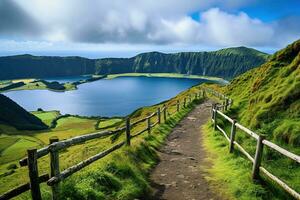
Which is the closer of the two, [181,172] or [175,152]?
[181,172]

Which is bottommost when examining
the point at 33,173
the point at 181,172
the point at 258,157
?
the point at 181,172

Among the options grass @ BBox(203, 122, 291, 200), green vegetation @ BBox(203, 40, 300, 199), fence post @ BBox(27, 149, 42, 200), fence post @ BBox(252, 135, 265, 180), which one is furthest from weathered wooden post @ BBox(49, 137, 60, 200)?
fence post @ BBox(252, 135, 265, 180)

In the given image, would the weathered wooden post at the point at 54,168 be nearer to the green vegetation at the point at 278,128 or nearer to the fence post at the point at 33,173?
the fence post at the point at 33,173

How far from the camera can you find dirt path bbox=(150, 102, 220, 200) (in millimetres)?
10766

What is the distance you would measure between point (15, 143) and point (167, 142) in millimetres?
131063

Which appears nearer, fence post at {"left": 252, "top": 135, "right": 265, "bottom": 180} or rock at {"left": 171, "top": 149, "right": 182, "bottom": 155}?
fence post at {"left": 252, "top": 135, "right": 265, "bottom": 180}

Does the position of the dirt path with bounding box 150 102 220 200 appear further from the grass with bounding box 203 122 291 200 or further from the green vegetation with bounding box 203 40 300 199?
the green vegetation with bounding box 203 40 300 199

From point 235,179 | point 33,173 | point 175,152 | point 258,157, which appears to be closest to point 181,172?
point 235,179

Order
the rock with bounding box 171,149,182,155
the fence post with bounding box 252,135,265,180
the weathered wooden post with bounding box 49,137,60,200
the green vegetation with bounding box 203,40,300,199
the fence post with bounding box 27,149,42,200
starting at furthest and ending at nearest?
the rock with bounding box 171,149,182,155 < the green vegetation with bounding box 203,40,300,199 < the fence post with bounding box 252,135,265,180 < the weathered wooden post with bounding box 49,137,60,200 < the fence post with bounding box 27,149,42,200

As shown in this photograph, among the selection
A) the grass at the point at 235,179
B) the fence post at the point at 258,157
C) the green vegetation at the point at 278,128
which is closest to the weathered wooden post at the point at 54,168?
the grass at the point at 235,179

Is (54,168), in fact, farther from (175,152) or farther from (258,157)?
(175,152)

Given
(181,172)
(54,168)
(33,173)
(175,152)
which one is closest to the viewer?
(33,173)

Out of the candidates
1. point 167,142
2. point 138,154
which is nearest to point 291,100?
point 167,142

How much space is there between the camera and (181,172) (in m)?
13.4
